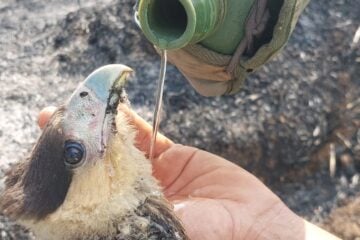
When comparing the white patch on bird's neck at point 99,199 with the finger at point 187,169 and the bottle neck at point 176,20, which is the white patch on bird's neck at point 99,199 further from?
the finger at point 187,169

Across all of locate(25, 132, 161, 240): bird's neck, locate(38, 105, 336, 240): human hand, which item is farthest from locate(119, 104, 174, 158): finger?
locate(25, 132, 161, 240): bird's neck

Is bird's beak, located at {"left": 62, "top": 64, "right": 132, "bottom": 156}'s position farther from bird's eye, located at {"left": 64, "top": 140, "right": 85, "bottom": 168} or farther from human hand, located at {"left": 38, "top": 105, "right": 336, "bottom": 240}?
human hand, located at {"left": 38, "top": 105, "right": 336, "bottom": 240}

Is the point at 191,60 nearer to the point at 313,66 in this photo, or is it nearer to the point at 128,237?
the point at 128,237

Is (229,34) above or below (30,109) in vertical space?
above

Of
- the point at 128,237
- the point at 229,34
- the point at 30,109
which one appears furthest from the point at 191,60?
the point at 30,109

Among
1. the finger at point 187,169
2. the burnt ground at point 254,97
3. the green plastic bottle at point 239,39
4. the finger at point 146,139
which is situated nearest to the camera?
the green plastic bottle at point 239,39

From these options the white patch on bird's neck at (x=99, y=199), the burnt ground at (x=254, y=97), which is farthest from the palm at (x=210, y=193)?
the burnt ground at (x=254, y=97)

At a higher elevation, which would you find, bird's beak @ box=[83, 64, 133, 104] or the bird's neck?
bird's beak @ box=[83, 64, 133, 104]
